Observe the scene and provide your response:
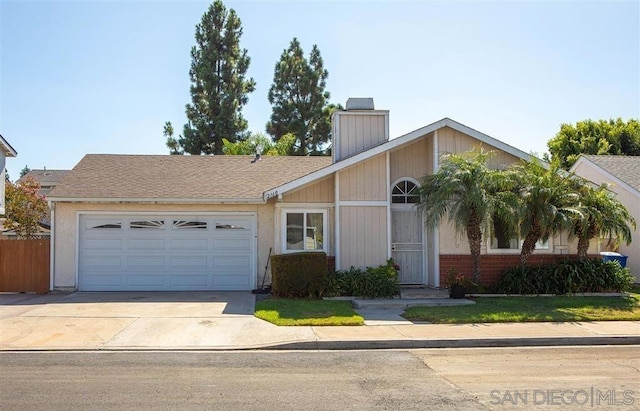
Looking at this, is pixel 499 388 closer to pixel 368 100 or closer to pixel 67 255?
pixel 368 100

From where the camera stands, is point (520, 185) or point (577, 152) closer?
point (520, 185)

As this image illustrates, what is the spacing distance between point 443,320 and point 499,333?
4.57ft

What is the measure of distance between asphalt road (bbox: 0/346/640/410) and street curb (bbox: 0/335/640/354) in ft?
0.95

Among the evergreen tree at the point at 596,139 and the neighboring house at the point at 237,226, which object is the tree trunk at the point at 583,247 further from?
the evergreen tree at the point at 596,139

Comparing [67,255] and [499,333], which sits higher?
[67,255]

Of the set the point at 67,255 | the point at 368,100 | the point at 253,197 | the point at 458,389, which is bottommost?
the point at 458,389

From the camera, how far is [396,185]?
16.2 m

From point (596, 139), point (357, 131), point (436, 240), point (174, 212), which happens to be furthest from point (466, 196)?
point (596, 139)

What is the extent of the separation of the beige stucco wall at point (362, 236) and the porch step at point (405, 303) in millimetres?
1622

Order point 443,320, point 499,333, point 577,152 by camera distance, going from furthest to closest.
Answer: point 577,152 → point 443,320 → point 499,333

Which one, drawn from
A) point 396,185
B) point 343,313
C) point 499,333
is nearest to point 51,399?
point 343,313

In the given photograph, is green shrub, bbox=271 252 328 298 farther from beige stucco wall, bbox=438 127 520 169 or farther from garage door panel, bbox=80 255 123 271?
garage door panel, bbox=80 255 123 271

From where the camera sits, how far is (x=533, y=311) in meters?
12.1

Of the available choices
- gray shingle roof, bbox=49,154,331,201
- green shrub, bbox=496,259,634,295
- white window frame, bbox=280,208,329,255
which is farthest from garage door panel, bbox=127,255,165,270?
green shrub, bbox=496,259,634,295
